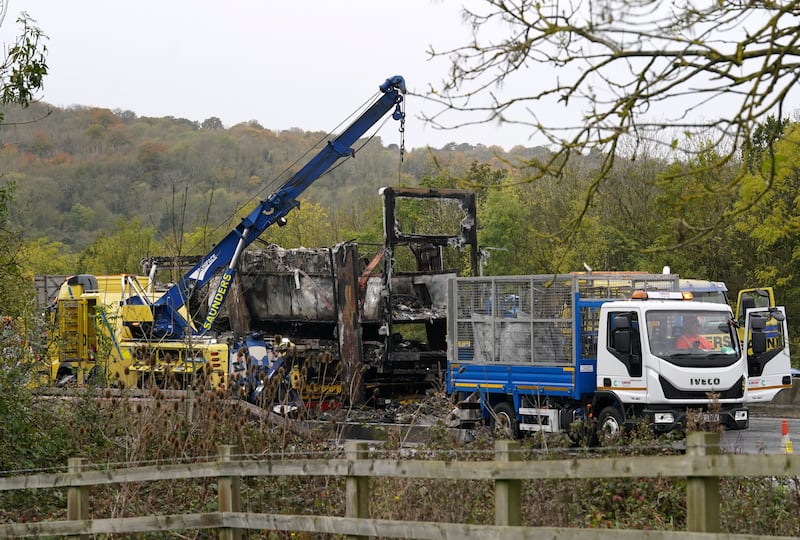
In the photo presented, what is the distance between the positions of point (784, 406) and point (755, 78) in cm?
2009

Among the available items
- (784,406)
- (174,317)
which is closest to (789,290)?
(784,406)

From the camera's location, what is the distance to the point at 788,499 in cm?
884

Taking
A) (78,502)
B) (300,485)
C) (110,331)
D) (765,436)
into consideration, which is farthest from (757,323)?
(78,502)

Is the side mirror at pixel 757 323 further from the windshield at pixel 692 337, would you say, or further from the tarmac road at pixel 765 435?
the windshield at pixel 692 337

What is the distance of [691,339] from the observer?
16.3 m

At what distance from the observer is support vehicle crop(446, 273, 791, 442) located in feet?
52.4

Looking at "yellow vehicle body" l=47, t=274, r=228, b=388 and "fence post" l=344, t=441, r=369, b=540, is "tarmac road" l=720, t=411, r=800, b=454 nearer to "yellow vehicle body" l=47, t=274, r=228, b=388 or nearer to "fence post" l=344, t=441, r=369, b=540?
"fence post" l=344, t=441, r=369, b=540

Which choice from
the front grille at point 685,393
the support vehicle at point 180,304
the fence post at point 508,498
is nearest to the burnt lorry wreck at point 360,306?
the support vehicle at point 180,304

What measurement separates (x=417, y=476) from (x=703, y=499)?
195 cm

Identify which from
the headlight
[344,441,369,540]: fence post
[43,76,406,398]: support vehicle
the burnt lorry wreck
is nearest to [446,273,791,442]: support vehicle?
the headlight

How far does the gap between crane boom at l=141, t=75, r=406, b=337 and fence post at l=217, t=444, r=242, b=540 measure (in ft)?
41.3

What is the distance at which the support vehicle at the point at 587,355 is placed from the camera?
16.0 metres

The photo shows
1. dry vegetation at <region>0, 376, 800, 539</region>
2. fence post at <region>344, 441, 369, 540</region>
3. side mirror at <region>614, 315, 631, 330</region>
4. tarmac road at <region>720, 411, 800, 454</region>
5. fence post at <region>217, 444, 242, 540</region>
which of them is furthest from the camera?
tarmac road at <region>720, 411, 800, 454</region>

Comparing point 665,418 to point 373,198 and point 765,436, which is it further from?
point 373,198
